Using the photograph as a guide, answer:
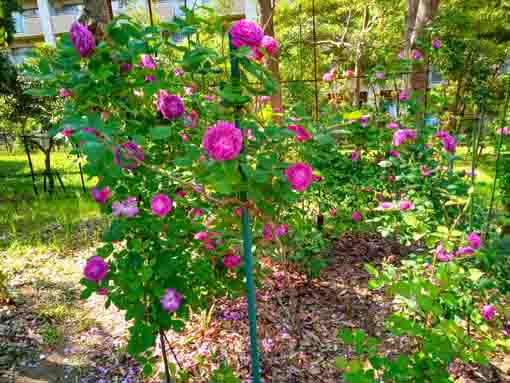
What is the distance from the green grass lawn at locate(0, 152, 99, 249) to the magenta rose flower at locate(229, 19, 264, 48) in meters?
1.87

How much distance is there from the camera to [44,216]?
150 inches

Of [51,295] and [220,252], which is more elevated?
[220,252]

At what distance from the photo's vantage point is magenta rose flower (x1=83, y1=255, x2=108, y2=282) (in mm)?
1043

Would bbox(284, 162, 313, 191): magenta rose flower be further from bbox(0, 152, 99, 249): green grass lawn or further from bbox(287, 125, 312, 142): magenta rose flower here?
bbox(0, 152, 99, 249): green grass lawn

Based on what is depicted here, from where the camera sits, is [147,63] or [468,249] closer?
[147,63]

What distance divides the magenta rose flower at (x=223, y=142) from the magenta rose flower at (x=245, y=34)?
234mm

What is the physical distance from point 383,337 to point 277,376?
571mm

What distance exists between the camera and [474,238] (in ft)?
3.73

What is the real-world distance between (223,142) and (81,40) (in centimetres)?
45

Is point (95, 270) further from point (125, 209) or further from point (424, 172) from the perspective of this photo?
point (424, 172)

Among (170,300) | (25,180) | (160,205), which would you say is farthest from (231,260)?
(25,180)

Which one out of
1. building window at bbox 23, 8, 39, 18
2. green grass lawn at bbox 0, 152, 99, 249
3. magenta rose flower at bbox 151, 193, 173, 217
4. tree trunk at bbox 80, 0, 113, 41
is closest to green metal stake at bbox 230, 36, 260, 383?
magenta rose flower at bbox 151, 193, 173, 217

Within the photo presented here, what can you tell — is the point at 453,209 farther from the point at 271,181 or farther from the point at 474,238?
the point at 271,181

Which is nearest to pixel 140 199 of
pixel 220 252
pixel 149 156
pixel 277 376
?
pixel 149 156
